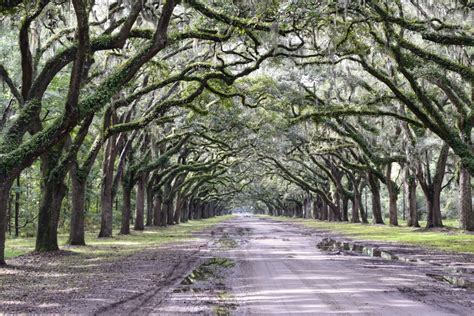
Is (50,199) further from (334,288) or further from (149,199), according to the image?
(149,199)

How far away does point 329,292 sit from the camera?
27.7 feet

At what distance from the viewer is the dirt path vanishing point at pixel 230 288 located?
7176 millimetres

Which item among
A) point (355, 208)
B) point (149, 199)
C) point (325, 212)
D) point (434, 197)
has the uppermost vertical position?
point (149, 199)

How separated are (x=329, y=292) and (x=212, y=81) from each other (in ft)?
44.0

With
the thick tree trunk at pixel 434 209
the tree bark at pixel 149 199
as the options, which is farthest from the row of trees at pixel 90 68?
the thick tree trunk at pixel 434 209

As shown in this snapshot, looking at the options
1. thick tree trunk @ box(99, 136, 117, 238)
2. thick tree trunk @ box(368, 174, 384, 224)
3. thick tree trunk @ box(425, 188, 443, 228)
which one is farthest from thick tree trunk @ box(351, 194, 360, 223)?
thick tree trunk @ box(99, 136, 117, 238)

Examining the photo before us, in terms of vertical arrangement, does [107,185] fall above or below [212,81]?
below

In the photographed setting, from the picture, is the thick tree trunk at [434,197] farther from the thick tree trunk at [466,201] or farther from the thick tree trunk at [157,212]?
the thick tree trunk at [157,212]

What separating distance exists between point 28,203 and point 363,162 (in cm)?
2495

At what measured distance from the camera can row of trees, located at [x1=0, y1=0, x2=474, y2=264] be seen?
1232cm

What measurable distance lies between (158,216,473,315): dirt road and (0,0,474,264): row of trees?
212 inches

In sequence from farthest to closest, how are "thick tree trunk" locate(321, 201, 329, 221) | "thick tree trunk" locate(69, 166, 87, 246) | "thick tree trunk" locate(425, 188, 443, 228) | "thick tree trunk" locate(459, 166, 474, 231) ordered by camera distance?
"thick tree trunk" locate(321, 201, 329, 221)
"thick tree trunk" locate(425, 188, 443, 228)
"thick tree trunk" locate(459, 166, 474, 231)
"thick tree trunk" locate(69, 166, 87, 246)

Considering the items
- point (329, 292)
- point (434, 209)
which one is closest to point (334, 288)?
point (329, 292)

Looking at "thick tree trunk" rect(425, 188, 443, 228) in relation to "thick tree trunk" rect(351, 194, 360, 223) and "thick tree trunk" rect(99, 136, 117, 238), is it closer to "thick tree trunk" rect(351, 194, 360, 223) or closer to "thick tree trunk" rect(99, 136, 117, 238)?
"thick tree trunk" rect(351, 194, 360, 223)
